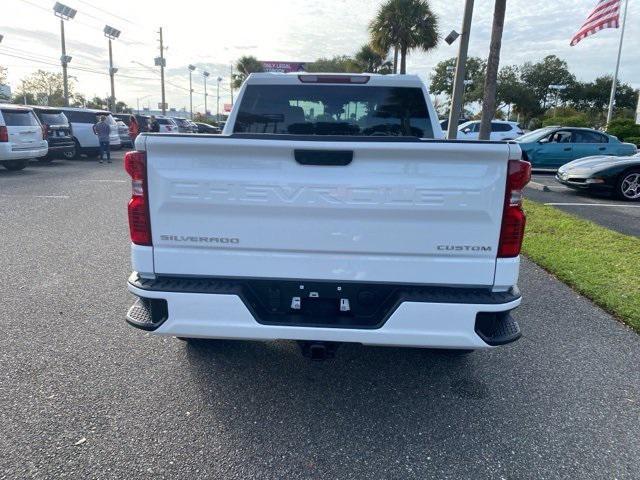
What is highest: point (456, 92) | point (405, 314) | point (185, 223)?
point (456, 92)

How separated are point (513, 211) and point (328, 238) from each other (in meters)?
1.00

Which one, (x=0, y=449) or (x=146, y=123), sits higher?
(x=146, y=123)

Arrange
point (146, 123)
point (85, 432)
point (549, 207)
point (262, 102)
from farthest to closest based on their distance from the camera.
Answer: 1. point (146, 123)
2. point (549, 207)
3. point (262, 102)
4. point (85, 432)

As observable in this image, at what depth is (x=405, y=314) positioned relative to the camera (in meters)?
2.55

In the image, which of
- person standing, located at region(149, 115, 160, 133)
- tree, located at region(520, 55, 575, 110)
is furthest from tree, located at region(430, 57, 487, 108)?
person standing, located at region(149, 115, 160, 133)

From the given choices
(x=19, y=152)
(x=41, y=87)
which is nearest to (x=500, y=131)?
(x=19, y=152)

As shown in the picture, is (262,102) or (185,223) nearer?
(185,223)

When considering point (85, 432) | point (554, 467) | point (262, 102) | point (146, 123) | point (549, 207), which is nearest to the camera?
point (554, 467)

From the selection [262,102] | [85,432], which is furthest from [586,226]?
[85,432]

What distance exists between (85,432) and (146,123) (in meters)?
23.4

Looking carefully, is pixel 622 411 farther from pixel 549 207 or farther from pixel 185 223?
pixel 549 207

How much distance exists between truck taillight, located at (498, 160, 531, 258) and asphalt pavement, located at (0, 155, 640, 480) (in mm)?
1104

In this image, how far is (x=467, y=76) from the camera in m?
66.9

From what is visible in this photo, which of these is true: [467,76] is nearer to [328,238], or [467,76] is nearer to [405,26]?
[405,26]
